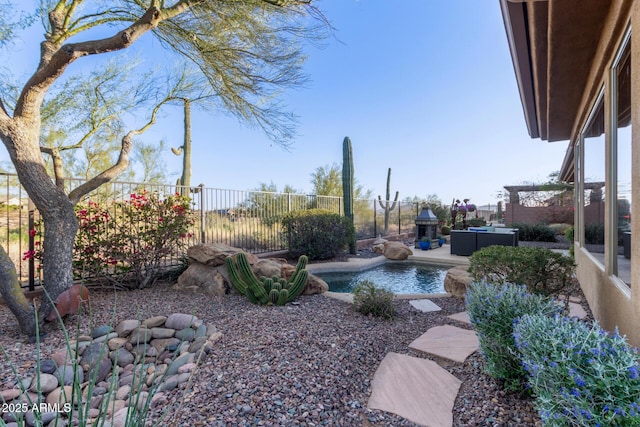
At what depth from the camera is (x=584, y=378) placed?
3.94ft

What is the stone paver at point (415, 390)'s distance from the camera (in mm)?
2010

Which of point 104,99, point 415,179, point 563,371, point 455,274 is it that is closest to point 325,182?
point 415,179

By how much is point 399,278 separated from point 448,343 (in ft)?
14.7

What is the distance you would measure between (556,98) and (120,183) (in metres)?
7.19

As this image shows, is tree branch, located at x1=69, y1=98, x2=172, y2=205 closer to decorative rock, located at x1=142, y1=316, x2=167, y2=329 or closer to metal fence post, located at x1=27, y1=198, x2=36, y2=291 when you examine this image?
metal fence post, located at x1=27, y1=198, x2=36, y2=291

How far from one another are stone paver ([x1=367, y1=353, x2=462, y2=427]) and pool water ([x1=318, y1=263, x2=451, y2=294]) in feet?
10.9

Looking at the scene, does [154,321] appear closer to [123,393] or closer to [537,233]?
[123,393]

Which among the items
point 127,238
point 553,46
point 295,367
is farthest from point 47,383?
point 553,46

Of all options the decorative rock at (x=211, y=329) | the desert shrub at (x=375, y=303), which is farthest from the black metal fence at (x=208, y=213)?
the desert shrub at (x=375, y=303)

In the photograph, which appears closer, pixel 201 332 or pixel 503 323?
pixel 503 323

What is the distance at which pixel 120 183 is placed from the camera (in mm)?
5898

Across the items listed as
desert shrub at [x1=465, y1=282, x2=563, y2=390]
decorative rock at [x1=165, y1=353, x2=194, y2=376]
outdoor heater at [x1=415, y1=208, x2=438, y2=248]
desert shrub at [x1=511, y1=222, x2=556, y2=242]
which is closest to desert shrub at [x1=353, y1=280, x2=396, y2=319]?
desert shrub at [x1=465, y1=282, x2=563, y2=390]

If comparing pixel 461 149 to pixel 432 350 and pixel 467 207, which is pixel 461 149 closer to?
pixel 467 207

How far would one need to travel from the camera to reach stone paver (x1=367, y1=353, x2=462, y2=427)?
79.1 inches
